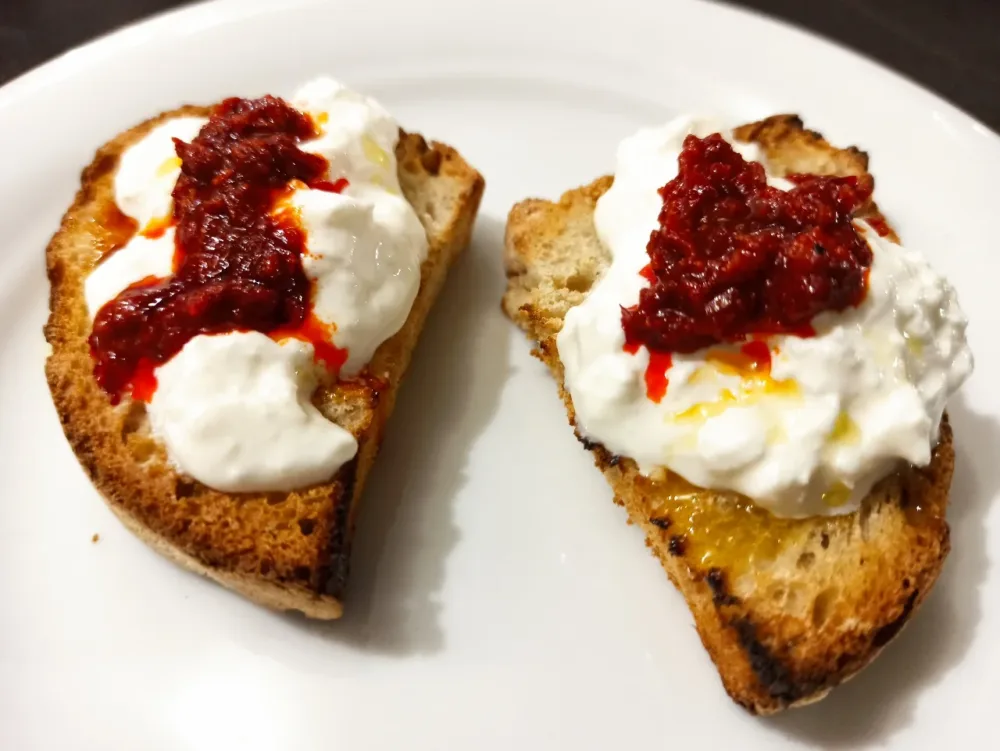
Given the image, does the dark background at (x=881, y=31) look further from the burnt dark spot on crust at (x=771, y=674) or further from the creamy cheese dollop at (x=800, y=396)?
the burnt dark spot on crust at (x=771, y=674)

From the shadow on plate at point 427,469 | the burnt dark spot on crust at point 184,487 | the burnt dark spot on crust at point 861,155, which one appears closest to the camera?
the burnt dark spot on crust at point 184,487

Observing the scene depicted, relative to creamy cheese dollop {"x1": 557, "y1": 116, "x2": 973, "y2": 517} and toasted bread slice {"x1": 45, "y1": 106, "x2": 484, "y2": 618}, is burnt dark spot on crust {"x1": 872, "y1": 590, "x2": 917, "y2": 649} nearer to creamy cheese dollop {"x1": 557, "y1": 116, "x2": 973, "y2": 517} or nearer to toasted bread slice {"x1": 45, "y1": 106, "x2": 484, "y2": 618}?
creamy cheese dollop {"x1": 557, "y1": 116, "x2": 973, "y2": 517}

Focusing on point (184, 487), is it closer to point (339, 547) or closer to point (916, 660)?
point (339, 547)

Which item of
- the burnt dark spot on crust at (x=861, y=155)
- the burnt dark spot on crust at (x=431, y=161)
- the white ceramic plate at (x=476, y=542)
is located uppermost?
the burnt dark spot on crust at (x=861, y=155)

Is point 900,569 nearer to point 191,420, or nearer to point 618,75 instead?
point 191,420

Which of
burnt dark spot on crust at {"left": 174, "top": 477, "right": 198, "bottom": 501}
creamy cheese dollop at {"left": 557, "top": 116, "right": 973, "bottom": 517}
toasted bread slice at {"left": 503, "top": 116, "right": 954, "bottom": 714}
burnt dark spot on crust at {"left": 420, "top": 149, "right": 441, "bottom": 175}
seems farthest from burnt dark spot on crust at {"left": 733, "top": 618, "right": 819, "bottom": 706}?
burnt dark spot on crust at {"left": 420, "top": 149, "right": 441, "bottom": 175}

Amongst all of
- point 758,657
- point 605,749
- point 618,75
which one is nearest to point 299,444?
point 605,749

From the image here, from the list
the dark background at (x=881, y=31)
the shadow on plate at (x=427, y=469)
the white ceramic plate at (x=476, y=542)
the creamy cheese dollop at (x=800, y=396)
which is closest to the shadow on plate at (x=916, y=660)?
the white ceramic plate at (x=476, y=542)
